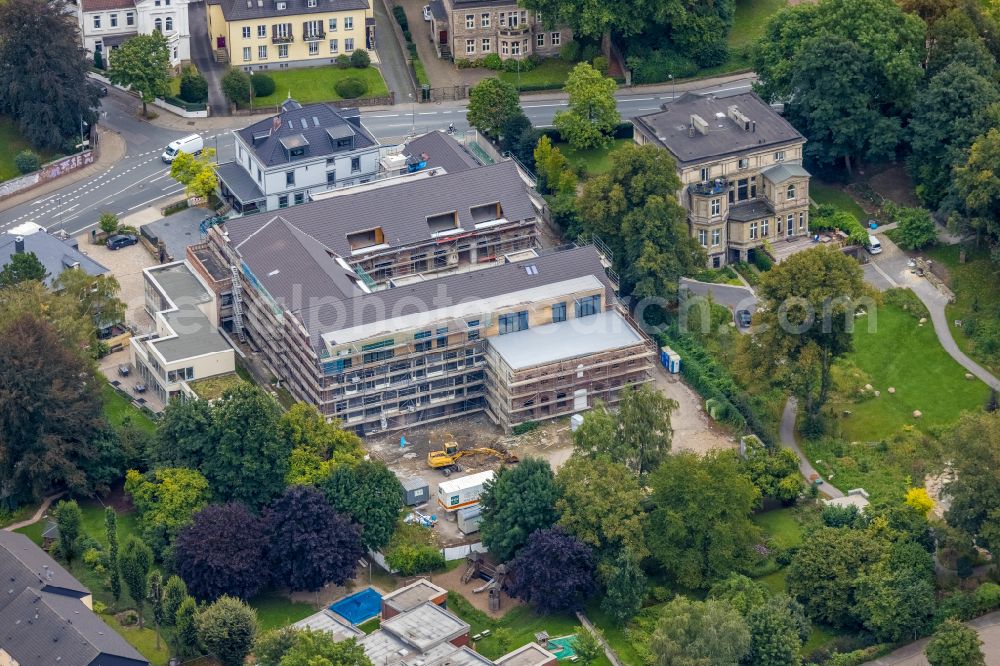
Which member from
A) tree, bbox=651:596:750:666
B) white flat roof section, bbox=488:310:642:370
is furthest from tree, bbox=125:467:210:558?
tree, bbox=651:596:750:666

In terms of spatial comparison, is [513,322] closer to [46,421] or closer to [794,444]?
[794,444]

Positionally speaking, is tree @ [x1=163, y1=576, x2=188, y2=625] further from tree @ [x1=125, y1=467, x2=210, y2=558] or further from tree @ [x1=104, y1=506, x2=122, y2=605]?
tree @ [x1=125, y1=467, x2=210, y2=558]

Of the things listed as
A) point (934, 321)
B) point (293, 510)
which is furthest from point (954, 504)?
point (293, 510)

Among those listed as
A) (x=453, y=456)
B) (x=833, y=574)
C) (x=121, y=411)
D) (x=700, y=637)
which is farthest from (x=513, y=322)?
(x=700, y=637)

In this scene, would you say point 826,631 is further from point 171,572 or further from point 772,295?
point 171,572

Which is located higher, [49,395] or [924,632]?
[49,395]
